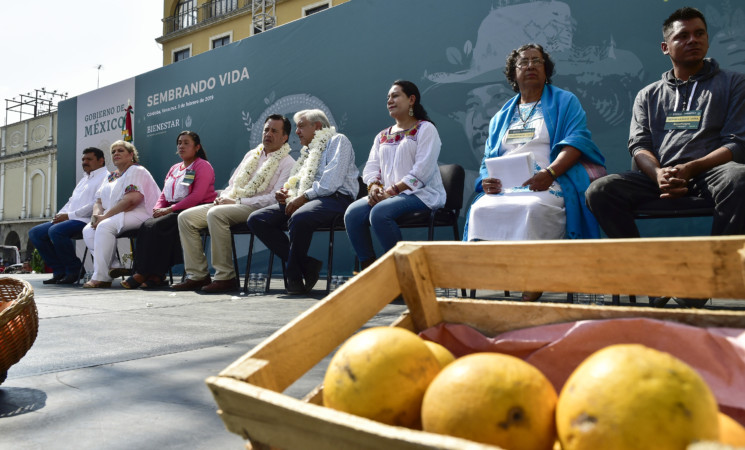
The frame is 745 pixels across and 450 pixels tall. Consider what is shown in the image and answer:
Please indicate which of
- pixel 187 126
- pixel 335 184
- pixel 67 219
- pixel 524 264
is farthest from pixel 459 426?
pixel 187 126

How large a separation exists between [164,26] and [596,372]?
85.5 ft

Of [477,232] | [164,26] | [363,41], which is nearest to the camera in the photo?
[477,232]

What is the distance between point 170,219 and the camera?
204 inches

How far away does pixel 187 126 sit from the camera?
731cm

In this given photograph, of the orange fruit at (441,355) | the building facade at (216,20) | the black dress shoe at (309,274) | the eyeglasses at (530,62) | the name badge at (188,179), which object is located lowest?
the black dress shoe at (309,274)

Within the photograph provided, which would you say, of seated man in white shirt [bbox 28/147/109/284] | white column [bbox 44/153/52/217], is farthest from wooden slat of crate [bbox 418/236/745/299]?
white column [bbox 44/153/52/217]

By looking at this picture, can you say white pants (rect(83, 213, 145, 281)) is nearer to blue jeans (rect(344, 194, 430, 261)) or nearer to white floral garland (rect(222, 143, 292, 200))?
white floral garland (rect(222, 143, 292, 200))

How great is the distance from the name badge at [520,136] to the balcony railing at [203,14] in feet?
63.1

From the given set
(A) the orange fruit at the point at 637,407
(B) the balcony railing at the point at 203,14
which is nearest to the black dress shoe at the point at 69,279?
(A) the orange fruit at the point at 637,407

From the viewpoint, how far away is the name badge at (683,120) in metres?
2.51

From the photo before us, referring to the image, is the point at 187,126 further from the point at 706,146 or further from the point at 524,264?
the point at 524,264

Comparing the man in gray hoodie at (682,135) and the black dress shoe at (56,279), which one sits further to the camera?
the black dress shoe at (56,279)

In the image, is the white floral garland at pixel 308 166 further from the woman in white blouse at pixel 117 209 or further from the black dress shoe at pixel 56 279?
the black dress shoe at pixel 56 279

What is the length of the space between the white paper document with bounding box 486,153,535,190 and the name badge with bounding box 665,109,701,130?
65 cm
